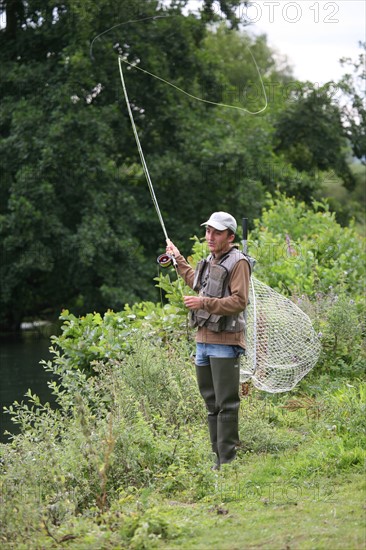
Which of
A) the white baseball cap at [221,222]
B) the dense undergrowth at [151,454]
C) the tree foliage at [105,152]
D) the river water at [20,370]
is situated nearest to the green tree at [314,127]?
the tree foliage at [105,152]

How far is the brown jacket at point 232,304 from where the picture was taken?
6.56 m

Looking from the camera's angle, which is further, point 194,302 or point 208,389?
point 208,389

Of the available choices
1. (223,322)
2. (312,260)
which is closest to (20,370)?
(312,260)

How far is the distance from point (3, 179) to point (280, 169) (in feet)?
24.8

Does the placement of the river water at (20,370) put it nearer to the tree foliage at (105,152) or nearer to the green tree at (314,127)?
the tree foliage at (105,152)

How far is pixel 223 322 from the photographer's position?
21.9 feet

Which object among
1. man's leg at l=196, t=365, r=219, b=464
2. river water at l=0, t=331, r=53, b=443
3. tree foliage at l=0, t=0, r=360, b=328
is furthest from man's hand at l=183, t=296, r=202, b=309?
tree foliage at l=0, t=0, r=360, b=328

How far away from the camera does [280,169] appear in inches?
1001

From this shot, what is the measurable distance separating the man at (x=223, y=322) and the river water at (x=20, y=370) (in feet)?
15.5

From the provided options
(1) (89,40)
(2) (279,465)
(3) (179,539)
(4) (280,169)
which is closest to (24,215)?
(1) (89,40)

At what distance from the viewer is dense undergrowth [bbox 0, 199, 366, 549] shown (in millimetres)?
5297

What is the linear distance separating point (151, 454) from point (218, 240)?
1.54 metres

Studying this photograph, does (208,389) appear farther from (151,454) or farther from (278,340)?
(278,340)

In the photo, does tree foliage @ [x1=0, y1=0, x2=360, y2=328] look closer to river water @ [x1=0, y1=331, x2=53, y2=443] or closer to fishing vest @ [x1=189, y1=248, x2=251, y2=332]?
river water @ [x1=0, y1=331, x2=53, y2=443]
